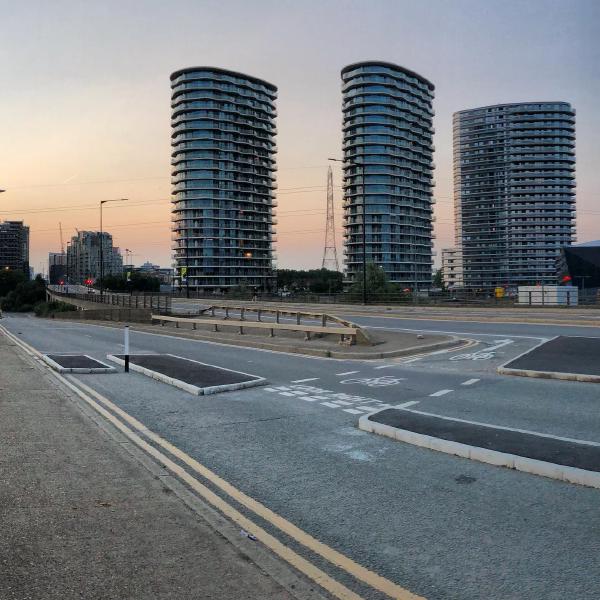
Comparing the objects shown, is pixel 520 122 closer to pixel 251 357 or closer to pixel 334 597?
pixel 251 357

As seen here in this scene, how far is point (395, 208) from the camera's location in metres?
157

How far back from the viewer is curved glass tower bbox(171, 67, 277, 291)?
510 feet

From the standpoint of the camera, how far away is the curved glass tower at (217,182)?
155375mm

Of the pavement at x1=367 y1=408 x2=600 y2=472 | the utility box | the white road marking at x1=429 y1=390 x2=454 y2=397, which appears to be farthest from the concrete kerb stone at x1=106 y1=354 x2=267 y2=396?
the utility box

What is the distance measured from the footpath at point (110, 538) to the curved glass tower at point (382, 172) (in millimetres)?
145536

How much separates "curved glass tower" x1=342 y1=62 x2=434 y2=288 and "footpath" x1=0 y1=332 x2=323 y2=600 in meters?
146

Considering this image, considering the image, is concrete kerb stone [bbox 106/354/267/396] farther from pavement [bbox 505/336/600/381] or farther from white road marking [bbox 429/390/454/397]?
pavement [bbox 505/336/600/381]

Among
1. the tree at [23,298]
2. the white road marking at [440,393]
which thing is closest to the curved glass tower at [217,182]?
the tree at [23,298]

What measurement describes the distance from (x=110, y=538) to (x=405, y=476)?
313cm

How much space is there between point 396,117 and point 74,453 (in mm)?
162739

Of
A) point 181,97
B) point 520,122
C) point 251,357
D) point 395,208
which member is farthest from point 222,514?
point 520,122

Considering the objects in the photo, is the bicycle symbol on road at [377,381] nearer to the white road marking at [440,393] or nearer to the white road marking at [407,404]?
the white road marking at [440,393]

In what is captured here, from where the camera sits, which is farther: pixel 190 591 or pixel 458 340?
pixel 458 340

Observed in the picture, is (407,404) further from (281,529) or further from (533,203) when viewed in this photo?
(533,203)
